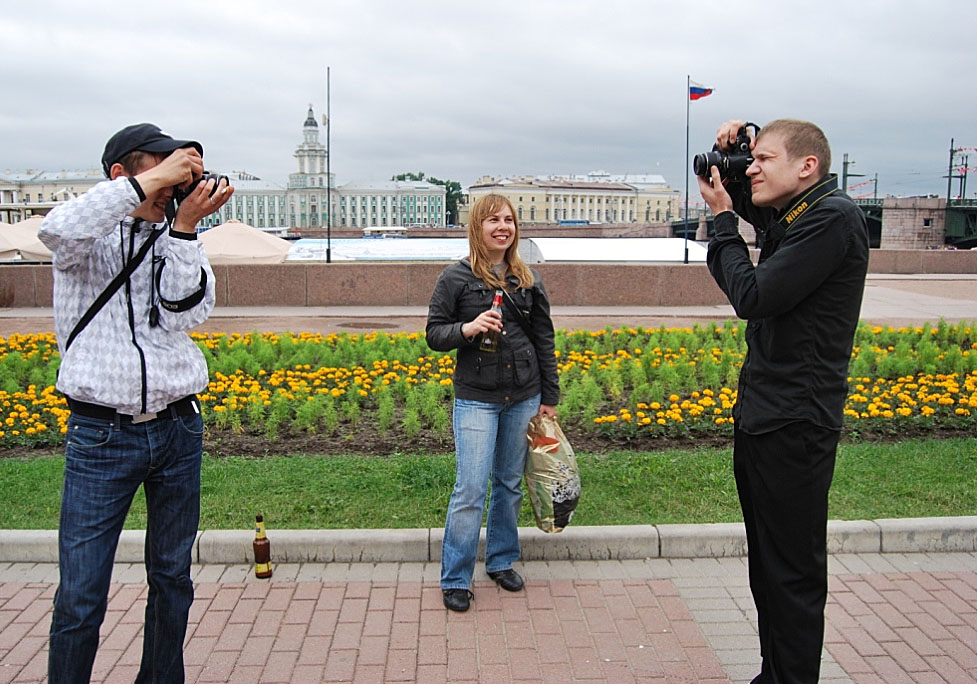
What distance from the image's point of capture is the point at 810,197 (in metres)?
2.60

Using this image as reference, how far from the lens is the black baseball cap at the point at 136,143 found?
2484 millimetres

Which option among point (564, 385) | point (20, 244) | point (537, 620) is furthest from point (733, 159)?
point (20, 244)

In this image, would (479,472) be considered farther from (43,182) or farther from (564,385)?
(43,182)

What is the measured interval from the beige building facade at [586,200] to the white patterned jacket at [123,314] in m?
121

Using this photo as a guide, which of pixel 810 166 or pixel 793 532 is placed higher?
pixel 810 166

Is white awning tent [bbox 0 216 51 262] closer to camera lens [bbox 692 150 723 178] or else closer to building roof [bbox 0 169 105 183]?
camera lens [bbox 692 150 723 178]

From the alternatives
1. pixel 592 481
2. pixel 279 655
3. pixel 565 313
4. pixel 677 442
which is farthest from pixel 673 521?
pixel 565 313

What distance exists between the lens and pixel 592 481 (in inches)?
200

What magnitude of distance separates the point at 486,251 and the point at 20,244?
21016mm

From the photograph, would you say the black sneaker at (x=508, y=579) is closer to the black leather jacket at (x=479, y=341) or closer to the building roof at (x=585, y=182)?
the black leather jacket at (x=479, y=341)

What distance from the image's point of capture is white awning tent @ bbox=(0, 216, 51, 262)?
2103 centimetres

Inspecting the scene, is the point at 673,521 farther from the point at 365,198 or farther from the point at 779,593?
the point at 365,198

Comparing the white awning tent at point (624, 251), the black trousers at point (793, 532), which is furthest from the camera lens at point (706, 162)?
the white awning tent at point (624, 251)

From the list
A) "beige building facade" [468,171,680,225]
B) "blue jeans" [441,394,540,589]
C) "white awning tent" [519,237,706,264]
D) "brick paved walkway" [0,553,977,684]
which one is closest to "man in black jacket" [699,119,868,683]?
"brick paved walkway" [0,553,977,684]
